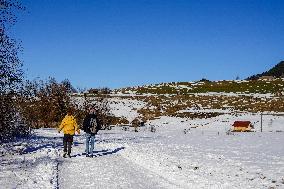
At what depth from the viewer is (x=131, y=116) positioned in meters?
48.6

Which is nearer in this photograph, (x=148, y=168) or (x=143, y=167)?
(x=148, y=168)

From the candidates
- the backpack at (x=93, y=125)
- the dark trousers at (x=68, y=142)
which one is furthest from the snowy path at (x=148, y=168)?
the backpack at (x=93, y=125)

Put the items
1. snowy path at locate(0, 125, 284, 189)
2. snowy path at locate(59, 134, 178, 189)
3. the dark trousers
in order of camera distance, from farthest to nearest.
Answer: the dark trousers < snowy path at locate(59, 134, 178, 189) < snowy path at locate(0, 125, 284, 189)

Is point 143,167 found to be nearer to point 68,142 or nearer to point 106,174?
point 106,174

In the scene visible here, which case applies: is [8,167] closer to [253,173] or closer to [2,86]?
[2,86]

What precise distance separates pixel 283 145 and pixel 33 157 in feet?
35.9

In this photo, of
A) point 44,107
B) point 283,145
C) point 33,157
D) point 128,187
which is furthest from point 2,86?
point 44,107

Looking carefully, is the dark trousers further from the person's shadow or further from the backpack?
the backpack

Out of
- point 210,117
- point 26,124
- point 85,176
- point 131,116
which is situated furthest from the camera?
point 131,116

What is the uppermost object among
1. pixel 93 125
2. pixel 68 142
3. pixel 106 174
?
pixel 93 125

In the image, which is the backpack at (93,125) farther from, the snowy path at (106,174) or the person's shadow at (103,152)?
the snowy path at (106,174)

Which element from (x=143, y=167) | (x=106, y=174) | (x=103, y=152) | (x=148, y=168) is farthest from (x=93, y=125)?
(x=106, y=174)

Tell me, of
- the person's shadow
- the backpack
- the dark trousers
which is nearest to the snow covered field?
the person's shadow

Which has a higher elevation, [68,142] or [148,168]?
[68,142]
